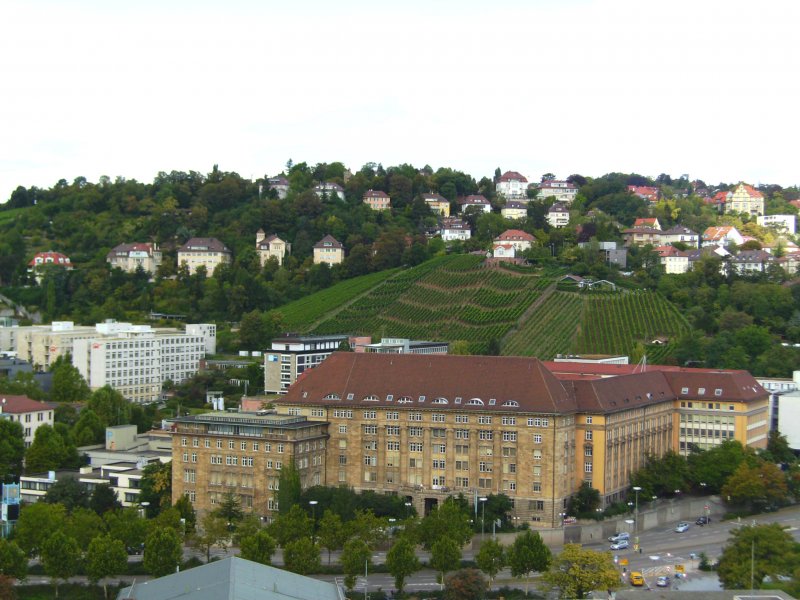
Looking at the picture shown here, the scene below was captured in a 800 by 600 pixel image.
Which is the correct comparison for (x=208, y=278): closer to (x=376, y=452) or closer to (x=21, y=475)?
(x=21, y=475)

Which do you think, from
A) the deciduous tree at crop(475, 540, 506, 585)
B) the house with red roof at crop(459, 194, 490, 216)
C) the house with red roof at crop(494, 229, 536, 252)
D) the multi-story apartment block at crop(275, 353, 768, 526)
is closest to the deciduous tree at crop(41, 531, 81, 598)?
the deciduous tree at crop(475, 540, 506, 585)

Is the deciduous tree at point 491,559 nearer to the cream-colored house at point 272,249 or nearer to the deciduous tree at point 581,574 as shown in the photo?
the deciduous tree at point 581,574

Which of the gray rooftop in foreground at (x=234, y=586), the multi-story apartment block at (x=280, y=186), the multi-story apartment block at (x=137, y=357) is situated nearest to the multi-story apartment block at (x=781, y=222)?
the multi-story apartment block at (x=280, y=186)

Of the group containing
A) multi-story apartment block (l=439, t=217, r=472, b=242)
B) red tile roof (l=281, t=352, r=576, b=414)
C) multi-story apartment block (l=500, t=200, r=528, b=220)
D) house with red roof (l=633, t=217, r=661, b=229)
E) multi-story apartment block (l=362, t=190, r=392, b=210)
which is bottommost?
red tile roof (l=281, t=352, r=576, b=414)

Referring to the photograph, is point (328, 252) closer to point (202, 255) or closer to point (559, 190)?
point (202, 255)

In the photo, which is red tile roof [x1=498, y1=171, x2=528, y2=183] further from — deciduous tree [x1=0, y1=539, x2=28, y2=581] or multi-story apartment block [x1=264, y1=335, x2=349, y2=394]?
deciduous tree [x1=0, y1=539, x2=28, y2=581]

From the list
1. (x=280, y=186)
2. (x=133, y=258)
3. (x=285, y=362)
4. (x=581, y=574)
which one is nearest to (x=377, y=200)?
(x=280, y=186)

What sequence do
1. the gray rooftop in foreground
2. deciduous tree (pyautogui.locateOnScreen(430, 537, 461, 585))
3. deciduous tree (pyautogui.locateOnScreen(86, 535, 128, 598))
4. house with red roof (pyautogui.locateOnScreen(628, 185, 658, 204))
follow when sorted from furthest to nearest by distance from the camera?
1. house with red roof (pyautogui.locateOnScreen(628, 185, 658, 204))
2. deciduous tree (pyautogui.locateOnScreen(430, 537, 461, 585))
3. deciduous tree (pyautogui.locateOnScreen(86, 535, 128, 598))
4. the gray rooftop in foreground
